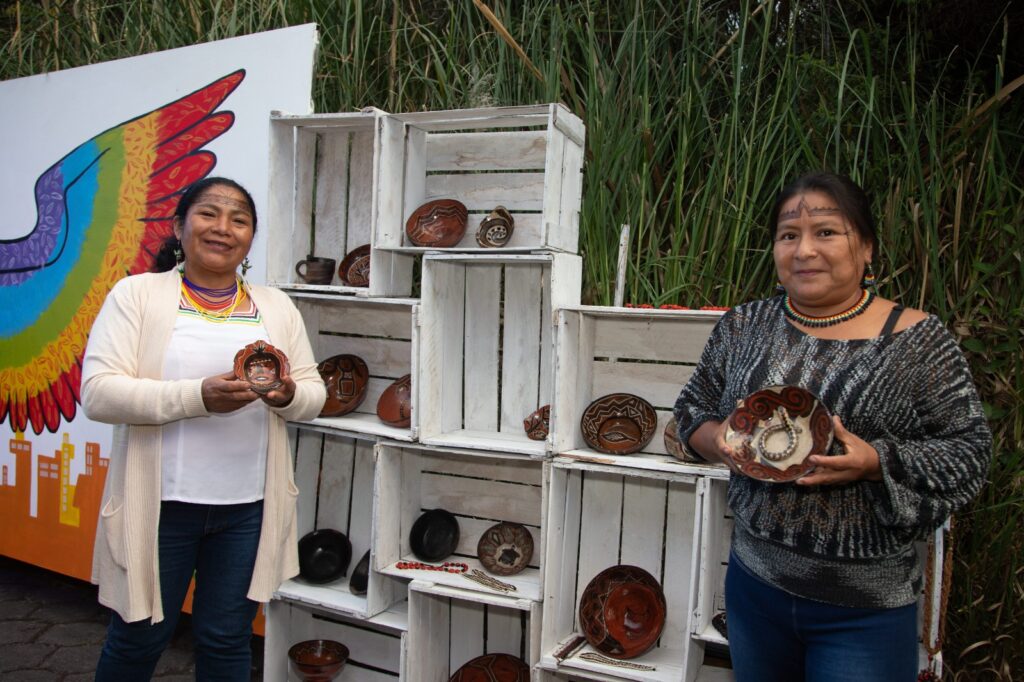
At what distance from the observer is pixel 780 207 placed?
5.61 feet

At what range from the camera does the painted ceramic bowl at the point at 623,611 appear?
2.62 metres

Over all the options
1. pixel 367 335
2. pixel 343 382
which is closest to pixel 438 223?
pixel 367 335

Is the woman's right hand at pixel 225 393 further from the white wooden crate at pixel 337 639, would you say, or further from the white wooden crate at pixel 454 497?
the white wooden crate at pixel 337 639

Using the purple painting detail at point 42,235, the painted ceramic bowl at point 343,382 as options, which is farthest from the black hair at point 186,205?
the purple painting detail at point 42,235

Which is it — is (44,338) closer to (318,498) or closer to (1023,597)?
(318,498)

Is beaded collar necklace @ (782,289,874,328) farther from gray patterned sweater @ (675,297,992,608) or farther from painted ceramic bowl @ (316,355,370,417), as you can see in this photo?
painted ceramic bowl @ (316,355,370,417)

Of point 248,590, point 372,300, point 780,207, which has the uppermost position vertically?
point 780,207

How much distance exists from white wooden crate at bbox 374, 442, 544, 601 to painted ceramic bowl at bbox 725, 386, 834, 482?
131cm

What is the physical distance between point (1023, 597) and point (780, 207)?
61.9 inches

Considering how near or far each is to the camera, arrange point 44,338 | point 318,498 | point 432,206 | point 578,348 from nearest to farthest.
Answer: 1. point 578,348
2. point 432,206
3. point 318,498
4. point 44,338

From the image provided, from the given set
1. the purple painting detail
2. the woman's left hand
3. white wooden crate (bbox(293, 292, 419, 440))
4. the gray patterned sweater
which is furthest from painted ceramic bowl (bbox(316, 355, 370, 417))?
the woman's left hand

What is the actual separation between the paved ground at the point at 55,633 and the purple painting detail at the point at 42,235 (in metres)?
1.46

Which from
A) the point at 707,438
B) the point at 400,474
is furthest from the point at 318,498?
the point at 707,438

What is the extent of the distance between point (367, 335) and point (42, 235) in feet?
5.69
